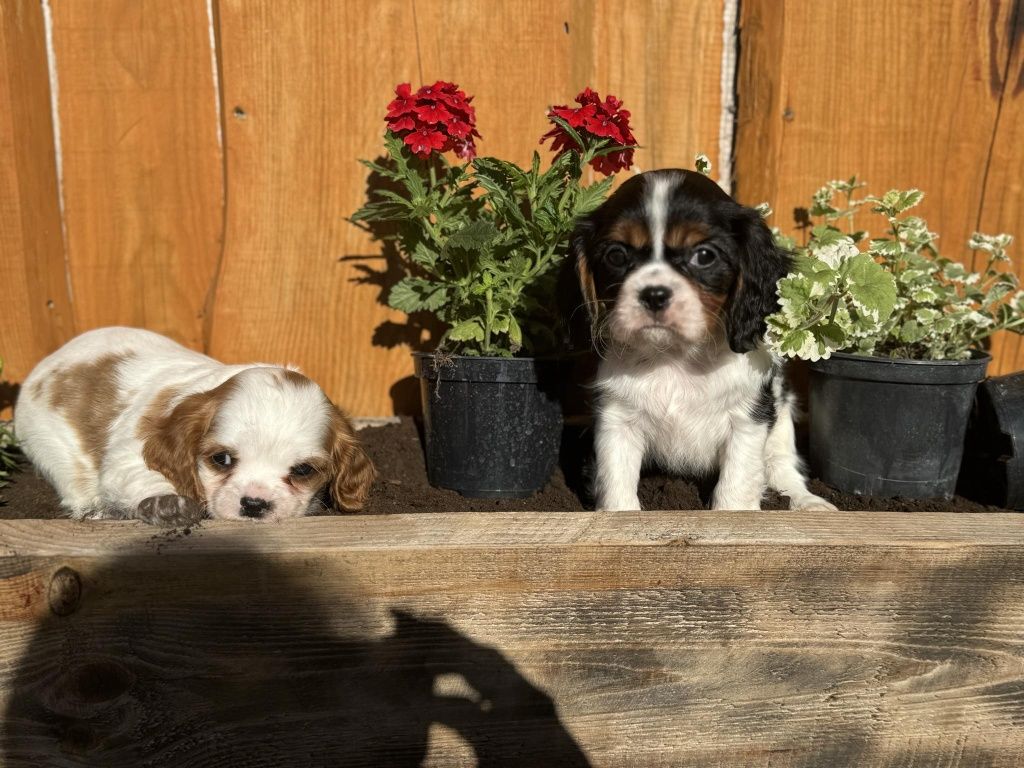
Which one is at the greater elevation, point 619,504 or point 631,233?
point 631,233

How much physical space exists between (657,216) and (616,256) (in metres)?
0.18

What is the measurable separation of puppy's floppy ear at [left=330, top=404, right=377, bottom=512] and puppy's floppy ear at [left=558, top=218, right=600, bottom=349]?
0.86m

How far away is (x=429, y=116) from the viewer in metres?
3.09

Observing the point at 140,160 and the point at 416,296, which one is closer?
the point at 416,296

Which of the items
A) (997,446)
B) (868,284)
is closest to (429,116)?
(868,284)

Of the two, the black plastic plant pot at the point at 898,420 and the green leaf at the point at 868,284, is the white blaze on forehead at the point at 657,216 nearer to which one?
the green leaf at the point at 868,284

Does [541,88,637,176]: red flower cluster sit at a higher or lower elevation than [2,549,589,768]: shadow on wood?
higher

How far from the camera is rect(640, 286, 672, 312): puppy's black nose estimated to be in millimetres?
2467

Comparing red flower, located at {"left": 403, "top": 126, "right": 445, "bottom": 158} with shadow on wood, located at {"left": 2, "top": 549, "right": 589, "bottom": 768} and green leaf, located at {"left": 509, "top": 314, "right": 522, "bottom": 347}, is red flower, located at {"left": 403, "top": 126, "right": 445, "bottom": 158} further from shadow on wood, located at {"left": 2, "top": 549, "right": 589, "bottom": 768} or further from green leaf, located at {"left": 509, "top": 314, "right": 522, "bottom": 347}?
shadow on wood, located at {"left": 2, "top": 549, "right": 589, "bottom": 768}

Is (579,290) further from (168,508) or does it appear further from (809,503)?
(168,508)

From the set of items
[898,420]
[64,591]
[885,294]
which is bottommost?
[64,591]

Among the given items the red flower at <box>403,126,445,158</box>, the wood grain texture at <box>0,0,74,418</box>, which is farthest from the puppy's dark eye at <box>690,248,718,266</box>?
the wood grain texture at <box>0,0,74,418</box>

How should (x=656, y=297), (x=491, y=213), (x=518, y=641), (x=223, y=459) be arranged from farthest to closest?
(x=491, y=213), (x=223, y=459), (x=656, y=297), (x=518, y=641)

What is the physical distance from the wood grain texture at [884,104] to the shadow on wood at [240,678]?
2.64 meters
